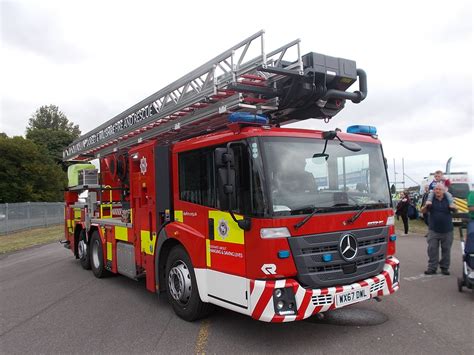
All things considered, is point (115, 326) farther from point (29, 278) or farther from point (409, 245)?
point (409, 245)

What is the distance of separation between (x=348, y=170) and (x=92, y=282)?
19.0ft

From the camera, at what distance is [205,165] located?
16.7 feet

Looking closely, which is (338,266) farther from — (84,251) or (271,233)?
(84,251)

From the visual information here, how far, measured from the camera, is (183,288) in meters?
5.26

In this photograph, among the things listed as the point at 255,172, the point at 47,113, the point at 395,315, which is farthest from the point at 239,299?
the point at 47,113

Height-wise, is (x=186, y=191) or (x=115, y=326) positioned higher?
(x=186, y=191)

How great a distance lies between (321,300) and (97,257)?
5805 mm

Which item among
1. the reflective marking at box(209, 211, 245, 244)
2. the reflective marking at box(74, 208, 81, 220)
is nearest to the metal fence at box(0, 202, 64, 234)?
the reflective marking at box(74, 208, 81, 220)

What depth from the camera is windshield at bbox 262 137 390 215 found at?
437 centimetres

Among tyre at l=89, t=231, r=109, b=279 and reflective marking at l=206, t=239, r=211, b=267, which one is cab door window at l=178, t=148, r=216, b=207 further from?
tyre at l=89, t=231, r=109, b=279

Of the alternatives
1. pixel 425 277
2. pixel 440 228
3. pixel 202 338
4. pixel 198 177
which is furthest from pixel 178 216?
pixel 440 228

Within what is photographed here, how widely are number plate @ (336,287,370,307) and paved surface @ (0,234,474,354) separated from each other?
0.44 m

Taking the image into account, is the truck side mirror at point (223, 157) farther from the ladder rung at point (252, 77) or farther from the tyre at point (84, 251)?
the tyre at point (84, 251)

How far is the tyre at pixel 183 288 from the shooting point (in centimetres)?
512
